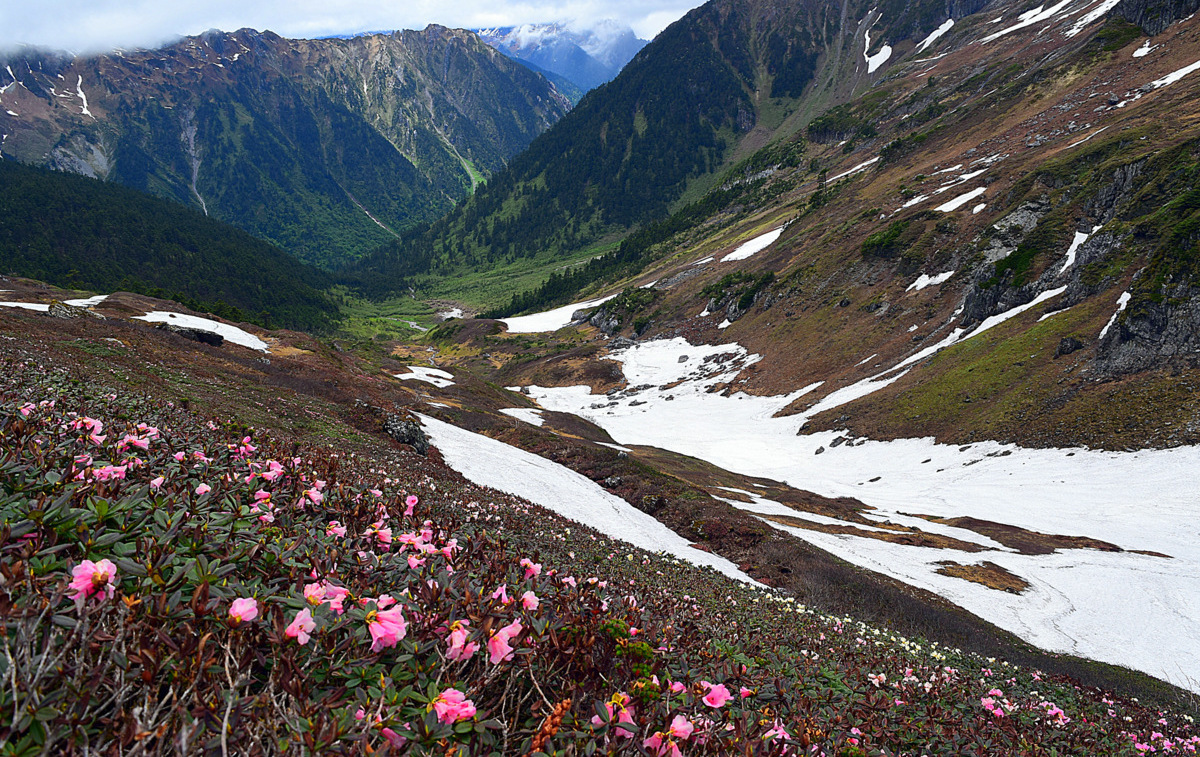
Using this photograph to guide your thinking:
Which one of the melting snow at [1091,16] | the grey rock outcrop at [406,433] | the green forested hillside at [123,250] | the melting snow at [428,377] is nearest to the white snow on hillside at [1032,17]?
the melting snow at [1091,16]

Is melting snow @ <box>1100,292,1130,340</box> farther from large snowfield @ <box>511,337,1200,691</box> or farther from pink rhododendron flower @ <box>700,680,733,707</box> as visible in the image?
pink rhododendron flower @ <box>700,680,733,707</box>

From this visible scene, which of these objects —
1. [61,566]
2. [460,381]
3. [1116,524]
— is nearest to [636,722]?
[61,566]

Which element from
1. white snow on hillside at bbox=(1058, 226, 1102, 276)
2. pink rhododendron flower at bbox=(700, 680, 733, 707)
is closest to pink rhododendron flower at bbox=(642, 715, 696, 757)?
pink rhododendron flower at bbox=(700, 680, 733, 707)

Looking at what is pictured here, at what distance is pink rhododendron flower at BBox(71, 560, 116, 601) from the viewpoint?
1.78 m

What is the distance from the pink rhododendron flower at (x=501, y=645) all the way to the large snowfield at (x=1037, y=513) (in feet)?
67.2

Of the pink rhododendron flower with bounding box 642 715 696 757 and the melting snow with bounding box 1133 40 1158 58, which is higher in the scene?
the melting snow with bounding box 1133 40 1158 58

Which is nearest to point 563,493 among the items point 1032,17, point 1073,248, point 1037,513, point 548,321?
point 1037,513

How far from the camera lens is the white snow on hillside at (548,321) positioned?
405ft

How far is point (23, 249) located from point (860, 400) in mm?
203953

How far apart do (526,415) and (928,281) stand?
52.1 m

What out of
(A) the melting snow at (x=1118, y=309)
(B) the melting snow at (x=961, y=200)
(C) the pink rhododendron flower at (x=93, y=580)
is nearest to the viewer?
(C) the pink rhododendron flower at (x=93, y=580)

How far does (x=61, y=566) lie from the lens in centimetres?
198

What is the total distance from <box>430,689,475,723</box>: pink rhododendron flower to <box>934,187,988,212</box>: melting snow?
83.5 metres

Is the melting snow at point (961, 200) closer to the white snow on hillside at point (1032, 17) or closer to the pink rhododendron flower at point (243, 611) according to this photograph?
the pink rhododendron flower at point (243, 611)
